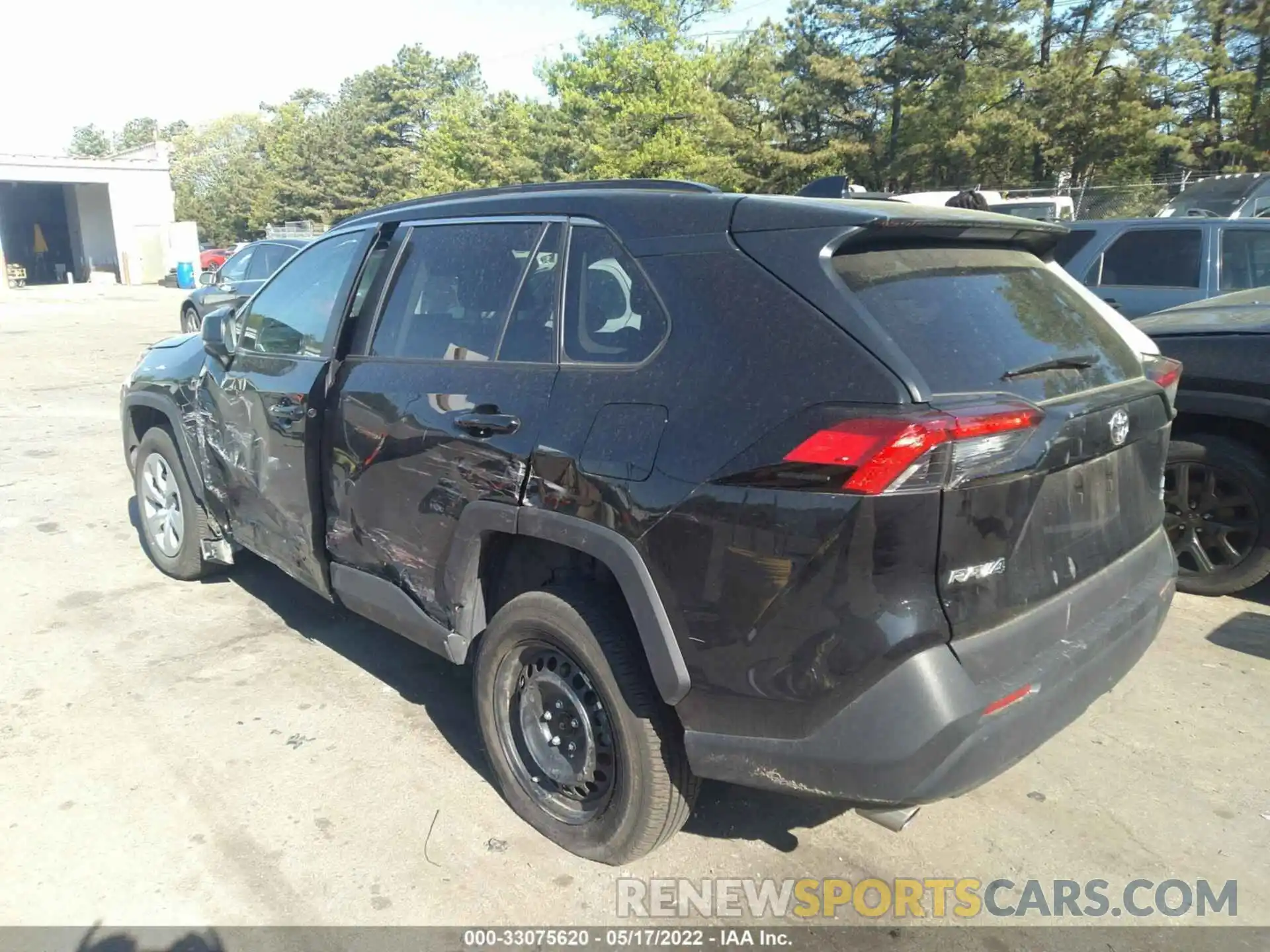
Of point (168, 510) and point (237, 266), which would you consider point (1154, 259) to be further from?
point (237, 266)

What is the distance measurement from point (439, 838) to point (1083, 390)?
2.35 metres

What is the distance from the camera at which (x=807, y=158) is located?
98.0 feet

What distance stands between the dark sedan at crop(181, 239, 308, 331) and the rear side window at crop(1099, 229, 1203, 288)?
12216mm

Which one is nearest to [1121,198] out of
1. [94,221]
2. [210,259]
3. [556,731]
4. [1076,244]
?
[1076,244]

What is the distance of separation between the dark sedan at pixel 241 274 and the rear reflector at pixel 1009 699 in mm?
14765

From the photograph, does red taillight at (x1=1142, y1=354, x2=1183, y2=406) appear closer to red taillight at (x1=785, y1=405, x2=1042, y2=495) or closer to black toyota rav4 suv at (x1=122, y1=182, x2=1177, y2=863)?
black toyota rav4 suv at (x1=122, y1=182, x2=1177, y2=863)

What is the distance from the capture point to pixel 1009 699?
2.14 meters

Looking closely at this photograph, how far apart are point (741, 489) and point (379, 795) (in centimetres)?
186

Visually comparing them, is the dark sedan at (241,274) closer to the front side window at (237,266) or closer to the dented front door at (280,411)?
the front side window at (237,266)

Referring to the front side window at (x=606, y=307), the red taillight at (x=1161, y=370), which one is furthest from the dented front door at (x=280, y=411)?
the red taillight at (x=1161, y=370)

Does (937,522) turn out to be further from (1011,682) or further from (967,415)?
(1011,682)

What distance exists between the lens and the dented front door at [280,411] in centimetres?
360

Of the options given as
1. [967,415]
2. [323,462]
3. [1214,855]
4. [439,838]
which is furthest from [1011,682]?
[323,462]

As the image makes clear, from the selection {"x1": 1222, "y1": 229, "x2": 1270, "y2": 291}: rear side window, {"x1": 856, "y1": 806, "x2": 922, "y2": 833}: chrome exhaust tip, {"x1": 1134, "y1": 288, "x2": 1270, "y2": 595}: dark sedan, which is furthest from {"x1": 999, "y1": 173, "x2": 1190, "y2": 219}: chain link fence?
{"x1": 856, "y1": 806, "x2": 922, "y2": 833}: chrome exhaust tip
